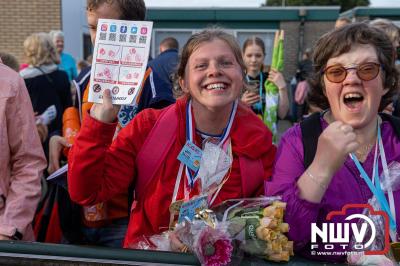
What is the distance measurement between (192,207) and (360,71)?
79cm

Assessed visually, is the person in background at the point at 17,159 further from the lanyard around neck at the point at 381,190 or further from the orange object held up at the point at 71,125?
the lanyard around neck at the point at 381,190

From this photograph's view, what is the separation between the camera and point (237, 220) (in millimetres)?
1570

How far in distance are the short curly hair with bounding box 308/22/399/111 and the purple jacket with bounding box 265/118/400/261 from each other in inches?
8.1

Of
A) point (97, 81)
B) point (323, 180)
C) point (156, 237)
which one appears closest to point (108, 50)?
point (97, 81)

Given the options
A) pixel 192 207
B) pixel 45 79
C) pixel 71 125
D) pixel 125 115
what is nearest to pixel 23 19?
pixel 45 79

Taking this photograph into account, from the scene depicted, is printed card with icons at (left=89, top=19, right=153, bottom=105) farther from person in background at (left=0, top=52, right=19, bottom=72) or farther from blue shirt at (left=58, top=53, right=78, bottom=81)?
blue shirt at (left=58, top=53, right=78, bottom=81)

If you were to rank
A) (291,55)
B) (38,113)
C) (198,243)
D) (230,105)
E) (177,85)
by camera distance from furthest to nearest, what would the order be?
(291,55)
(38,113)
(177,85)
(230,105)
(198,243)

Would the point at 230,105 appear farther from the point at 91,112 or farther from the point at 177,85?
the point at 91,112

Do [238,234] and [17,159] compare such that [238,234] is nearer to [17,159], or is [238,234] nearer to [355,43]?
[355,43]

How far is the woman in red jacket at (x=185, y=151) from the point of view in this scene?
184 centimetres

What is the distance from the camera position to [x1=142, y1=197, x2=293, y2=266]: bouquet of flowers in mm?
1478

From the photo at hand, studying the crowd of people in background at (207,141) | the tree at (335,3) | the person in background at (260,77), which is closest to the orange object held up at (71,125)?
the crowd of people in background at (207,141)

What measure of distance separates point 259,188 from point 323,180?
0.43 metres

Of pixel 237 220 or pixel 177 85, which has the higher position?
pixel 177 85
